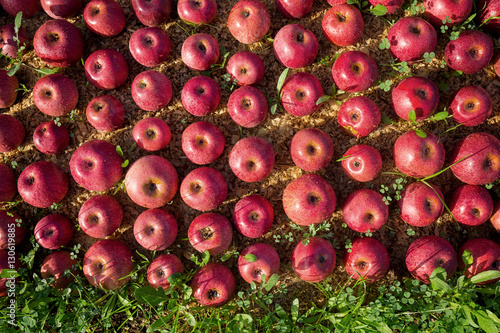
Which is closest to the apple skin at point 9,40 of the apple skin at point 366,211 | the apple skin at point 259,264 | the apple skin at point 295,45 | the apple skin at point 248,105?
the apple skin at point 248,105

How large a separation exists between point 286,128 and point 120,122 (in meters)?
1.81

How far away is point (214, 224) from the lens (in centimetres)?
305

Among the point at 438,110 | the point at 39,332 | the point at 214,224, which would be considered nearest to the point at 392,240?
the point at 438,110

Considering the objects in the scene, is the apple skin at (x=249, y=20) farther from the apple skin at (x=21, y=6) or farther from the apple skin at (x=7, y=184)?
the apple skin at (x=7, y=184)

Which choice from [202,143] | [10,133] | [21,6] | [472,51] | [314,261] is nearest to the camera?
[314,261]

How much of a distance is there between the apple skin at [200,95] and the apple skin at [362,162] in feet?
4.87

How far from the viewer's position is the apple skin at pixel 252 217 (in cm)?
304

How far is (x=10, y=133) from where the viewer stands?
331cm

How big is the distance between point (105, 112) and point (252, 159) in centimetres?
163

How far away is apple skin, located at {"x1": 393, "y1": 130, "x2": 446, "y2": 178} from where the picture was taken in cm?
298

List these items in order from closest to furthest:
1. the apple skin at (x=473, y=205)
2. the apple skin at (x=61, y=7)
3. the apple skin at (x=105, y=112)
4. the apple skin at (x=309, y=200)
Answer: the apple skin at (x=309, y=200) → the apple skin at (x=473, y=205) → the apple skin at (x=105, y=112) → the apple skin at (x=61, y=7)

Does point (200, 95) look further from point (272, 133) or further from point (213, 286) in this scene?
point (213, 286)

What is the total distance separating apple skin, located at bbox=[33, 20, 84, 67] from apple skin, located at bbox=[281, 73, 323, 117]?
2.33 meters

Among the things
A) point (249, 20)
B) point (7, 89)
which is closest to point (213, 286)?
point (249, 20)
